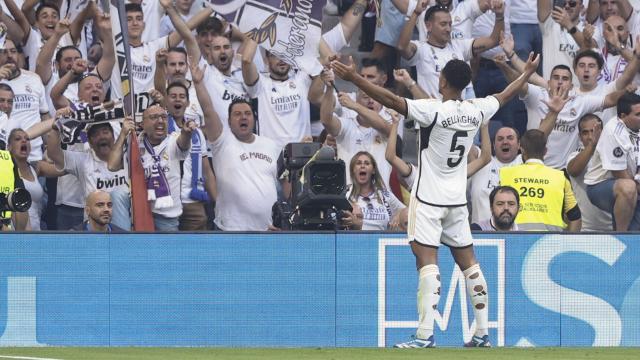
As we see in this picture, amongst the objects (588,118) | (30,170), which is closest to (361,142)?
(588,118)

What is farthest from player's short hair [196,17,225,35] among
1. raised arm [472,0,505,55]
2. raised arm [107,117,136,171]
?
raised arm [472,0,505,55]

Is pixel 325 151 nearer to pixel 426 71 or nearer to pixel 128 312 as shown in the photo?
pixel 128 312

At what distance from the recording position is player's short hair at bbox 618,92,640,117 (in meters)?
15.2

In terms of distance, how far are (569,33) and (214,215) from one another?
497 cm

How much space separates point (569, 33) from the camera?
16859mm

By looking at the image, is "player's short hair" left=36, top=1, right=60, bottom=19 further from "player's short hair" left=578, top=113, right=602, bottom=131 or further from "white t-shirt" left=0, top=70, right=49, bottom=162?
"player's short hair" left=578, top=113, right=602, bottom=131

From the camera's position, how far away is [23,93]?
49.7 feet

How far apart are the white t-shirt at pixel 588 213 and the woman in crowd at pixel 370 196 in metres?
2.11

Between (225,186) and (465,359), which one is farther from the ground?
(225,186)

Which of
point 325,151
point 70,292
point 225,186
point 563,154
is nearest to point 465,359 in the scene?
point 325,151

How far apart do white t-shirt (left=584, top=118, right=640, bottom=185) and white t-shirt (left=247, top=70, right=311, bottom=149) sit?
10.6 feet

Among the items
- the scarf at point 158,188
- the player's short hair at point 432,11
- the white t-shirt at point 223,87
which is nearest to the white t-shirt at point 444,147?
the scarf at point 158,188

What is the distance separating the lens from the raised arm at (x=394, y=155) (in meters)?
14.1

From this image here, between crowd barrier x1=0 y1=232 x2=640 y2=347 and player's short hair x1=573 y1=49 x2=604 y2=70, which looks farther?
player's short hair x1=573 y1=49 x2=604 y2=70
